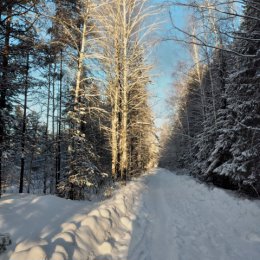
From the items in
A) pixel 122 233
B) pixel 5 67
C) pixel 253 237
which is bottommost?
pixel 253 237

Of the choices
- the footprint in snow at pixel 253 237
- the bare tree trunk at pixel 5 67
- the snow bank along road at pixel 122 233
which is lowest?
the footprint in snow at pixel 253 237

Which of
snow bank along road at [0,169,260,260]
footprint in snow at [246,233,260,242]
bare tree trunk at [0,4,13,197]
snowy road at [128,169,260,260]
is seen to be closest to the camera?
snow bank along road at [0,169,260,260]

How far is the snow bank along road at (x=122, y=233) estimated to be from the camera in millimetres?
4770

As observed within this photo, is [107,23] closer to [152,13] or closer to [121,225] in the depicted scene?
[152,13]

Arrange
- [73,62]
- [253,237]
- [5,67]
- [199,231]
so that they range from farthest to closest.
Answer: [73,62] → [5,67] → [199,231] → [253,237]

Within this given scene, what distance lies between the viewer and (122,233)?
21.8 ft

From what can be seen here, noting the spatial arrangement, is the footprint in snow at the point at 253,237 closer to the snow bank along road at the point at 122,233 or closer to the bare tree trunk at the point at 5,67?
the snow bank along road at the point at 122,233

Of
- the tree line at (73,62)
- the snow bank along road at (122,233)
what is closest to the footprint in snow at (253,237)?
the snow bank along road at (122,233)

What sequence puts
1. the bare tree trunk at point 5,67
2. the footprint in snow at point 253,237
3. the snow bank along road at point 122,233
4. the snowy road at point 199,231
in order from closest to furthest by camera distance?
the snow bank along road at point 122,233 → the snowy road at point 199,231 → the footprint in snow at point 253,237 → the bare tree trunk at point 5,67

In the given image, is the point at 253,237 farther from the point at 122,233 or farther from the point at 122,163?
the point at 122,163

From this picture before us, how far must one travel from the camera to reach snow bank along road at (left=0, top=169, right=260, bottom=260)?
15.6 ft

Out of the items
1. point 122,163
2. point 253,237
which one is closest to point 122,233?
point 253,237

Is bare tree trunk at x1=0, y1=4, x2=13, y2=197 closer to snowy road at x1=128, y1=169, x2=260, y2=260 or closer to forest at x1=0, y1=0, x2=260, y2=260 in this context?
forest at x1=0, y1=0, x2=260, y2=260

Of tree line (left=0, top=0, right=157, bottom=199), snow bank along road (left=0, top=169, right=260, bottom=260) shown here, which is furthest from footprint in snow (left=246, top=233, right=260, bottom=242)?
tree line (left=0, top=0, right=157, bottom=199)
